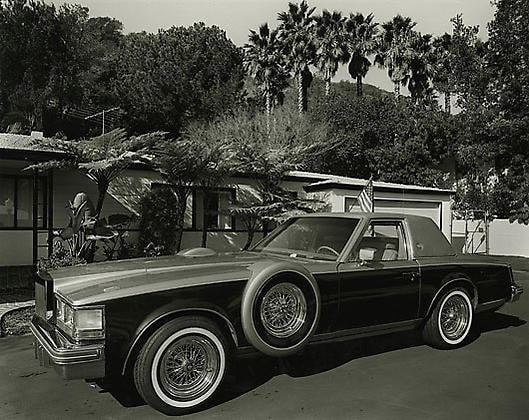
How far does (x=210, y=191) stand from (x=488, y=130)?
13843mm

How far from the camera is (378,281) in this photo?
16.4 feet

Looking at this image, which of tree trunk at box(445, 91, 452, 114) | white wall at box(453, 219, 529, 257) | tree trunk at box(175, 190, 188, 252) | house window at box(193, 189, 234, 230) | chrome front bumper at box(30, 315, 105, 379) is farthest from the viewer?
tree trunk at box(445, 91, 452, 114)

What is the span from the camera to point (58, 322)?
3.96 metres

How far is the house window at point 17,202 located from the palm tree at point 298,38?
16372 mm

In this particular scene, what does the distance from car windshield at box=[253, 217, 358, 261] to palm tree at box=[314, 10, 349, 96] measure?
73.5 ft

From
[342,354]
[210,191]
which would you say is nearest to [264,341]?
[342,354]

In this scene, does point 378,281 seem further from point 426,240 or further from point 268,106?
point 268,106

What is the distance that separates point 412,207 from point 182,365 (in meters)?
13.3

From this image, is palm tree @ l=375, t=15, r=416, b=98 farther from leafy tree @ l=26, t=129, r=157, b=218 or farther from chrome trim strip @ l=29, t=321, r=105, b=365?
chrome trim strip @ l=29, t=321, r=105, b=365

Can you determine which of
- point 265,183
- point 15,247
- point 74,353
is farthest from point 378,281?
point 15,247

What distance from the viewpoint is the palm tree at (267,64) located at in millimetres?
27297

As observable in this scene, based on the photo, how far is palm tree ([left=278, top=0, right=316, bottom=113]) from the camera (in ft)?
86.8

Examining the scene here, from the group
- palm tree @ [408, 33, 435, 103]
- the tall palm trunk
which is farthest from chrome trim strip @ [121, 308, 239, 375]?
palm tree @ [408, 33, 435, 103]

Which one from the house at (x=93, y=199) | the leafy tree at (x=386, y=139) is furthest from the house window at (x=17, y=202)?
the leafy tree at (x=386, y=139)
